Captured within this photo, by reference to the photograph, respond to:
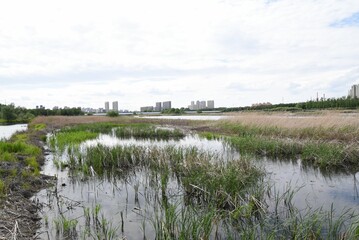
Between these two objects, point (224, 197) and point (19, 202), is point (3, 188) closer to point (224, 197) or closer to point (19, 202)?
point (19, 202)

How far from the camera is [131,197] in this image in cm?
799

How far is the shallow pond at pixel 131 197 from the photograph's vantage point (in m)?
6.09

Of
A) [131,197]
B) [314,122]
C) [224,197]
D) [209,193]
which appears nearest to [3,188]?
[131,197]

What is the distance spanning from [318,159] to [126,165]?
8081 mm

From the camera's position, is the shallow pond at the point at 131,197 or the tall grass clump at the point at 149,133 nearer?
the shallow pond at the point at 131,197

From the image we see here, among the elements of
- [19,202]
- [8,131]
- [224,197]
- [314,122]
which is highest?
[314,122]

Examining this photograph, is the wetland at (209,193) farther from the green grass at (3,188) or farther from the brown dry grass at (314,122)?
the green grass at (3,188)

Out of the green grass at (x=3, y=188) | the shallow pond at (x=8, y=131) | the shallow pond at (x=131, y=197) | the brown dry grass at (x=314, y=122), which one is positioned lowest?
the shallow pond at (x=131, y=197)

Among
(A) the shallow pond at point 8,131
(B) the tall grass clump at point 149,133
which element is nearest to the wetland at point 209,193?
(B) the tall grass clump at point 149,133

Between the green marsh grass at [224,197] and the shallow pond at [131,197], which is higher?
the green marsh grass at [224,197]

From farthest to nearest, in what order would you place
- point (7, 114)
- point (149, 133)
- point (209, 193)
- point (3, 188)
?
point (7, 114)
point (149, 133)
point (3, 188)
point (209, 193)

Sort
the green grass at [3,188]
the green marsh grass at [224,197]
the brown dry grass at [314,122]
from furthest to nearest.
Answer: the brown dry grass at [314,122] → the green grass at [3,188] → the green marsh grass at [224,197]

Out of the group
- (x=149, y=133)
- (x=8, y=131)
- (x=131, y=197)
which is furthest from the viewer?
(x=8, y=131)

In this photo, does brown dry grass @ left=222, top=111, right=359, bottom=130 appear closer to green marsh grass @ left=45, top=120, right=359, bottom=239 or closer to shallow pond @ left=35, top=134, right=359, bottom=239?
green marsh grass @ left=45, top=120, right=359, bottom=239
